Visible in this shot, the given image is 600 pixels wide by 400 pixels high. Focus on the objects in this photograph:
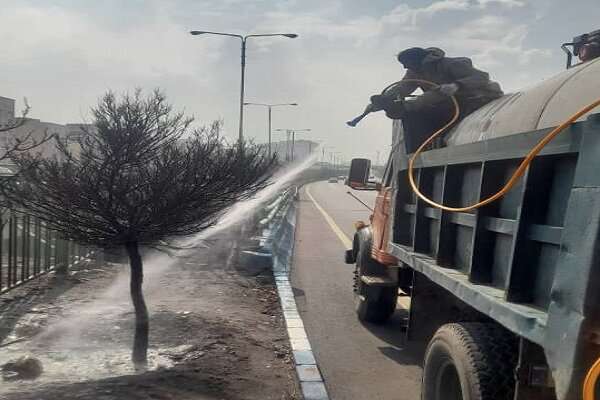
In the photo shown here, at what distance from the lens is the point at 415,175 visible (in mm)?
4902

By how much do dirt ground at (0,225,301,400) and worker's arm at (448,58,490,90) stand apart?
3.04 m

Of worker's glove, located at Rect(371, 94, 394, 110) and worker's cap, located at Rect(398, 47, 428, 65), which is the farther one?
worker's cap, located at Rect(398, 47, 428, 65)

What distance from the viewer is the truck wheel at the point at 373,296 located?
7.05 meters

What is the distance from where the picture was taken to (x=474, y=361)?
3.05 metres

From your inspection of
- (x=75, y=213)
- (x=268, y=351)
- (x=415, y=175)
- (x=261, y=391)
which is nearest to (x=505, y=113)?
(x=415, y=175)

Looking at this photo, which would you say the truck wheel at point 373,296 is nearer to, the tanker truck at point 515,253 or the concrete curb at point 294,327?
the concrete curb at point 294,327

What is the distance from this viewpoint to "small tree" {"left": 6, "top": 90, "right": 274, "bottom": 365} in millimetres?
5801

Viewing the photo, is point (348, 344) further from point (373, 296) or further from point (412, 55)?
point (412, 55)

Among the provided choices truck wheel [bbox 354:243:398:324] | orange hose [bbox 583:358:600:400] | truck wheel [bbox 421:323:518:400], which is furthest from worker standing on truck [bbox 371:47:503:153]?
orange hose [bbox 583:358:600:400]

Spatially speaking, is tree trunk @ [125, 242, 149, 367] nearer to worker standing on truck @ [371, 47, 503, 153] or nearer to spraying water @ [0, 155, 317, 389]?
spraying water @ [0, 155, 317, 389]

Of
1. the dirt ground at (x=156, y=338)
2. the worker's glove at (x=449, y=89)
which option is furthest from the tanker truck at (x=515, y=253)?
the dirt ground at (x=156, y=338)

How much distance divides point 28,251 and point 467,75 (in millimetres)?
6118

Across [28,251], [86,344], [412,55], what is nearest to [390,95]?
[412,55]

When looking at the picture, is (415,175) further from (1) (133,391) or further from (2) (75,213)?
(2) (75,213)
